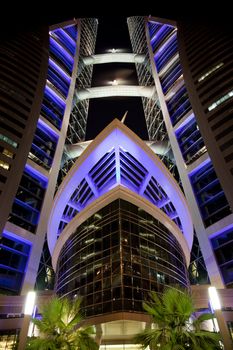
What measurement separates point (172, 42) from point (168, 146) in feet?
104

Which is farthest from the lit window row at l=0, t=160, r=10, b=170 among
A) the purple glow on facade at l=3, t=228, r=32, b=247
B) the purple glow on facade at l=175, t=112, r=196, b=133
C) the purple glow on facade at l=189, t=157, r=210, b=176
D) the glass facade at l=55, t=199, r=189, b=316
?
the purple glow on facade at l=175, t=112, r=196, b=133

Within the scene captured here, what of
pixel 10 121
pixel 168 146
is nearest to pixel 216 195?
pixel 168 146

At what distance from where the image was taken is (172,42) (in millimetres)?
75938

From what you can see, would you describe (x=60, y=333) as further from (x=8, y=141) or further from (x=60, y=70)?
(x=60, y=70)

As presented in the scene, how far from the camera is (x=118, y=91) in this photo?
245 feet

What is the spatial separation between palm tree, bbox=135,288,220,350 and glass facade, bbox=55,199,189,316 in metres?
8.90

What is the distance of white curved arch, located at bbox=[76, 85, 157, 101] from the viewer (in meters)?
74.2

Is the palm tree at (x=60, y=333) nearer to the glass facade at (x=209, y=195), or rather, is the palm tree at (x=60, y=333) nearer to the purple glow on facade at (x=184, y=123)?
the glass facade at (x=209, y=195)

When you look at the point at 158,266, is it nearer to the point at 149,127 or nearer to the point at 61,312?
the point at 61,312

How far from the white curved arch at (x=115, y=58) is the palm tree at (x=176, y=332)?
265 feet

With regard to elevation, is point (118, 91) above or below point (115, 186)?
above

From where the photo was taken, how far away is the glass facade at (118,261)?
79.6 ft

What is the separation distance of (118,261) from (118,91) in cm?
5680

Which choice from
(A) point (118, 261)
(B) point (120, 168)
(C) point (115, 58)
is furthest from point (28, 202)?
(C) point (115, 58)
